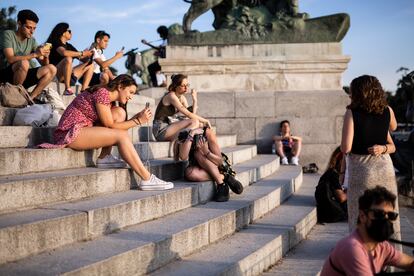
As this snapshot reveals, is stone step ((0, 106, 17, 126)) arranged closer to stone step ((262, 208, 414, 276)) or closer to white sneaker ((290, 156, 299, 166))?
stone step ((262, 208, 414, 276))

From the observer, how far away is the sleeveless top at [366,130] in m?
4.12

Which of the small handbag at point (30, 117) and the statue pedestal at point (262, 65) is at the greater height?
the statue pedestal at point (262, 65)

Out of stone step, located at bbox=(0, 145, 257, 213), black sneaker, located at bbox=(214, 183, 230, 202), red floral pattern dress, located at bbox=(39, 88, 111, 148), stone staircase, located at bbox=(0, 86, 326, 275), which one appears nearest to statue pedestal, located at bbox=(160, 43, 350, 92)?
stone staircase, located at bbox=(0, 86, 326, 275)

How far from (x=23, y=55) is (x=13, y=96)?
77cm

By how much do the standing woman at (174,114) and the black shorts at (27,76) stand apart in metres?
1.77

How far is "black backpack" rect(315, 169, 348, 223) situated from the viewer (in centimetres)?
618

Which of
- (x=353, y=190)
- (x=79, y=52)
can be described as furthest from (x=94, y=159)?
(x=79, y=52)

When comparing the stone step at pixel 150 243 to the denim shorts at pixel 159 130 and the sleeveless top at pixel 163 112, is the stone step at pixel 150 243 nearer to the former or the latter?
the denim shorts at pixel 159 130

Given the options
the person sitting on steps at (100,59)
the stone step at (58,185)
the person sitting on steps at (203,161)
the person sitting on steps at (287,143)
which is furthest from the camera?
the person sitting on steps at (287,143)

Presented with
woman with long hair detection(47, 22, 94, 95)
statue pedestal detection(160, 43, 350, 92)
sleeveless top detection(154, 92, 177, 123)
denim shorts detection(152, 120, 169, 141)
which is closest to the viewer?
denim shorts detection(152, 120, 169, 141)

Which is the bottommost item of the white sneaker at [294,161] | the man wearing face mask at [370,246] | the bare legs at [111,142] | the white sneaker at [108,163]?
the white sneaker at [294,161]

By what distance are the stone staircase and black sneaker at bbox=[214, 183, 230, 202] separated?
96 millimetres

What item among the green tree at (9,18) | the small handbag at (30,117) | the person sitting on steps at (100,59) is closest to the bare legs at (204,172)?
the small handbag at (30,117)

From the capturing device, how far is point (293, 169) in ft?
29.8
